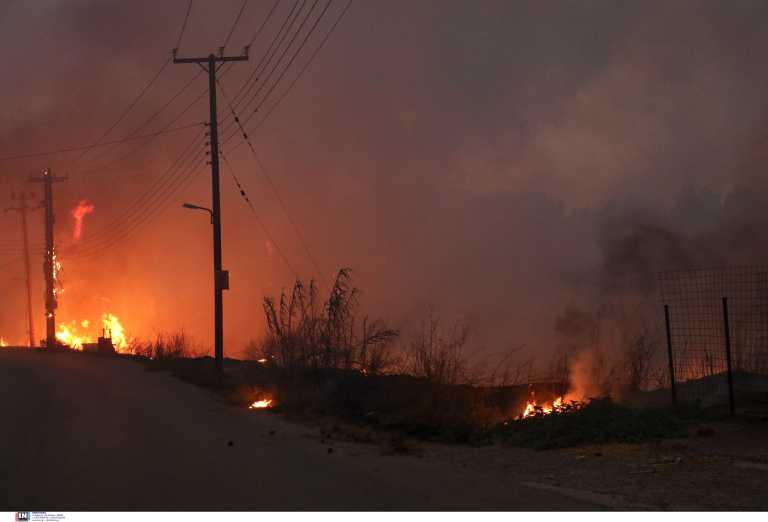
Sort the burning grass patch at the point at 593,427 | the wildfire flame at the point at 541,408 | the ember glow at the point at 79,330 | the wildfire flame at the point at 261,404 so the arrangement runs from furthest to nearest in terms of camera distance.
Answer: the ember glow at the point at 79,330 → the wildfire flame at the point at 261,404 → the wildfire flame at the point at 541,408 → the burning grass patch at the point at 593,427

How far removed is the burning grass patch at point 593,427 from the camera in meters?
11.4

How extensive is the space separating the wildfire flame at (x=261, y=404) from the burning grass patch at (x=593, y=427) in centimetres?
625

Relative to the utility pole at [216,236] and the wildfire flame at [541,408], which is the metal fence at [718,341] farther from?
the utility pole at [216,236]

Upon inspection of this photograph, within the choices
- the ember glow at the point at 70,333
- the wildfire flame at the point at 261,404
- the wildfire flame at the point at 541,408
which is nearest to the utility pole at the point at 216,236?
the wildfire flame at the point at 261,404

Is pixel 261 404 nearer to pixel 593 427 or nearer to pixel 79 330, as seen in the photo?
pixel 593 427

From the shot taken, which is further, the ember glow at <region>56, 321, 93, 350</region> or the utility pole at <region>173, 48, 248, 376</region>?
the ember glow at <region>56, 321, 93, 350</region>

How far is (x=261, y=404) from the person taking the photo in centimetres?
1747

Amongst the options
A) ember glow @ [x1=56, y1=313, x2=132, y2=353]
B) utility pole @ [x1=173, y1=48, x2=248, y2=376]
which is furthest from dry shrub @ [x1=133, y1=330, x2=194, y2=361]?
ember glow @ [x1=56, y1=313, x2=132, y2=353]

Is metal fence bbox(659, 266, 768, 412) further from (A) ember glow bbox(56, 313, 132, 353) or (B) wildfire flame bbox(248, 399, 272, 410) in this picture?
(A) ember glow bbox(56, 313, 132, 353)

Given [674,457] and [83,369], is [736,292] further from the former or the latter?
[83,369]

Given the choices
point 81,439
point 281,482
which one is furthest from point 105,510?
point 81,439

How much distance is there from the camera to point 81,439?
12.1m

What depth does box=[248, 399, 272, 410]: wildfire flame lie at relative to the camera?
17.0 m

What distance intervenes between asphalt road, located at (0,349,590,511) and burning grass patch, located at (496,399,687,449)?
6.73ft
